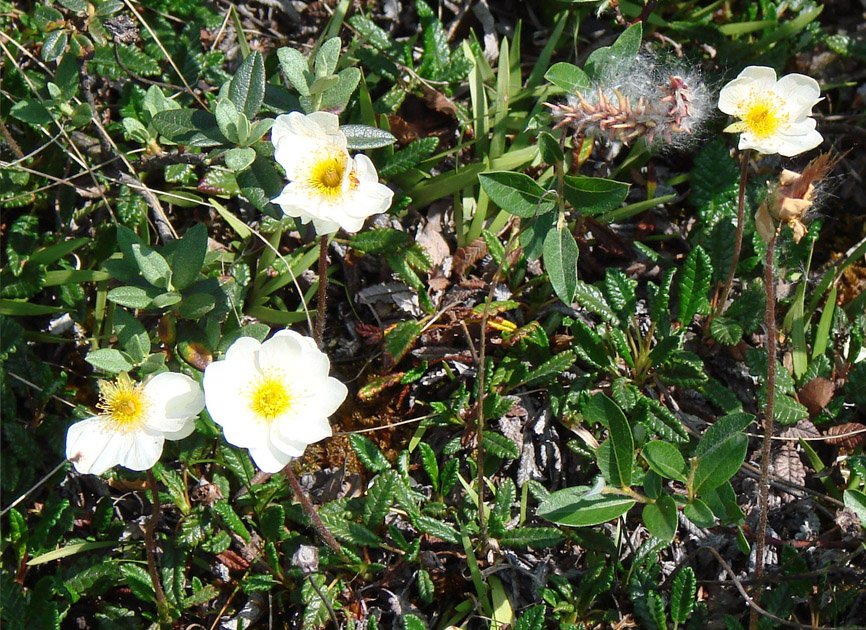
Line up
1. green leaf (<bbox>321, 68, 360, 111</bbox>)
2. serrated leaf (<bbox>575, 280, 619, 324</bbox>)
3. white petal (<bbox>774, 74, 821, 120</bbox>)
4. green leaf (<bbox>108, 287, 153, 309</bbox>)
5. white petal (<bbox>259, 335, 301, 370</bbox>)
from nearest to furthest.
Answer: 1. white petal (<bbox>259, 335, 301, 370</bbox>)
2. green leaf (<bbox>108, 287, 153, 309</bbox>)
3. green leaf (<bbox>321, 68, 360, 111</bbox>)
4. white petal (<bbox>774, 74, 821, 120</bbox>)
5. serrated leaf (<bbox>575, 280, 619, 324</bbox>)

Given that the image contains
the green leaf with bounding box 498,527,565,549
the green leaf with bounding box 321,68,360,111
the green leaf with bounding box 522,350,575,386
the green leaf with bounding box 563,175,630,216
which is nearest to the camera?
the green leaf with bounding box 563,175,630,216

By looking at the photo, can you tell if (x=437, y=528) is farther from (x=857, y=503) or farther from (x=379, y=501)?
(x=857, y=503)

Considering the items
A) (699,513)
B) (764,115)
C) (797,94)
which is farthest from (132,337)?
(797,94)

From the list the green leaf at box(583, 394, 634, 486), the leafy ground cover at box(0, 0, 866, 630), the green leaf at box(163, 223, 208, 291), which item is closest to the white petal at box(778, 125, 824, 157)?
the leafy ground cover at box(0, 0, 866, 630)

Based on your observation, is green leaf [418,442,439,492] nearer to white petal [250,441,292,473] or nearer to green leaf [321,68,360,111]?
white petal [250,441,292,473]

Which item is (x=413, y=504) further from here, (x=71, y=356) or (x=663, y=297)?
(x=71, y=356)

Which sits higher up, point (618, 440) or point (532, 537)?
point (618, 440)
